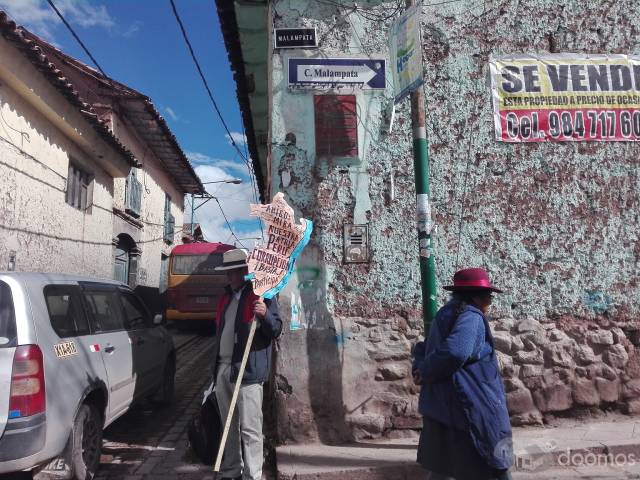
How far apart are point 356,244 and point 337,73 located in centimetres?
173

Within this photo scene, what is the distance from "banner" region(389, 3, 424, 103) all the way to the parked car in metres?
3.34

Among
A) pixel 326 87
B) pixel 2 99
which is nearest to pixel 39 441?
pixel 326 87

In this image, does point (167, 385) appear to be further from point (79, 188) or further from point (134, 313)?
point (79, 188)

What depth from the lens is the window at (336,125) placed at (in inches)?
205

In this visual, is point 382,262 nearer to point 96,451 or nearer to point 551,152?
point 551,152

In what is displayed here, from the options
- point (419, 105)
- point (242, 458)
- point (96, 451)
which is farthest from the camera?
point (419, 105)

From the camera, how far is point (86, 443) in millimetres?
4082

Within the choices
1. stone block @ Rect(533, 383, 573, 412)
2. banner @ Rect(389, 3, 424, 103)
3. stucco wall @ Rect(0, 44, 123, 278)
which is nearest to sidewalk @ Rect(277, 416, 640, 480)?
stone block @ Rect(533, 383, 573, 412)

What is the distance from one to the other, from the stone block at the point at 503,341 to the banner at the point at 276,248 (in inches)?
87.5

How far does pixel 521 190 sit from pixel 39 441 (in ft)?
15.1

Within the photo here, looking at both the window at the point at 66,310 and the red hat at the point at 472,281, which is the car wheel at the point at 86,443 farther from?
the red hat at the point at 472,281

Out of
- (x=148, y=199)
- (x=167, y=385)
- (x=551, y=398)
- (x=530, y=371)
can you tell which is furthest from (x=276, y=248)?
(x=148, y=199)

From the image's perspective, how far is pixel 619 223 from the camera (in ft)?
17.4

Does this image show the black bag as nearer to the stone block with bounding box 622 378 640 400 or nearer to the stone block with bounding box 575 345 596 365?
the stone block with bounding box 575 345 596 365
